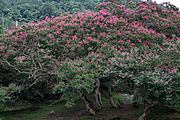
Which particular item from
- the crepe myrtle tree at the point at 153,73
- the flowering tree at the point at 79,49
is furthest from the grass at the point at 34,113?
the crepe myrtle tree at the point at 153,73

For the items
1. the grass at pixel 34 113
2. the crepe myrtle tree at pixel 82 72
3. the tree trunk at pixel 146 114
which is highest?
the crepe myrtle tree at pixel 82 72

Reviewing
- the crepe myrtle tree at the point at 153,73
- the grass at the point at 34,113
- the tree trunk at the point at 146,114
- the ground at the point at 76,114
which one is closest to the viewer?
the crepe myrtle tree at the point at 153,73

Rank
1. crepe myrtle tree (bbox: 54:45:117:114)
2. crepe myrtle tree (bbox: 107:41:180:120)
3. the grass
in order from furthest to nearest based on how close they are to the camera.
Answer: the grass → crepe myrtle tree (bbox: 54:45:117:114) → crepe myrtle tree (bbox: 107:41:180:120)

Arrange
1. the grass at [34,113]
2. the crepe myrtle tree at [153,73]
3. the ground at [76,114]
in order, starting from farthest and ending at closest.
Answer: the grass at [34,113], the ground at [76,114], the crepe myrtle tree at [153,73]

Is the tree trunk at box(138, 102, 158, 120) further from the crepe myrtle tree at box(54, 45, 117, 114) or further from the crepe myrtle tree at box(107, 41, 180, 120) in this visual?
the crepe myrtle tree at box(54, 45, 117, 114)

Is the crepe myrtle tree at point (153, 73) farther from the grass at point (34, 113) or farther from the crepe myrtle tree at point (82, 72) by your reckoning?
the grass at point (34, 113)

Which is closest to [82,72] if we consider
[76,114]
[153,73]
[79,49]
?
[79,49]

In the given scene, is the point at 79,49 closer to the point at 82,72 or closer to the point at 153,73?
the point at 82,72

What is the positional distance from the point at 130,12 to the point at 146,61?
4.94 meters

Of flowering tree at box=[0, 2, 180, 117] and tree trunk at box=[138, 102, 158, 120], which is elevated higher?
flowering tree at box=[0, 2, 180, 117]

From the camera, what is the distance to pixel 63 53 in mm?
10055

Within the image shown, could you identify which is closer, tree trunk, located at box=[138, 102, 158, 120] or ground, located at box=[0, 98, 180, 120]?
tree trunk, located at box=[138, 102, 158, 120]

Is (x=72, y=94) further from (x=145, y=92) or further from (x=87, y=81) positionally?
(x=145, y=92)

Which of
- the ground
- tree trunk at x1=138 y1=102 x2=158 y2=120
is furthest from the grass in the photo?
tree trunk at x1=138 y1=102 x2=158 y2=120
